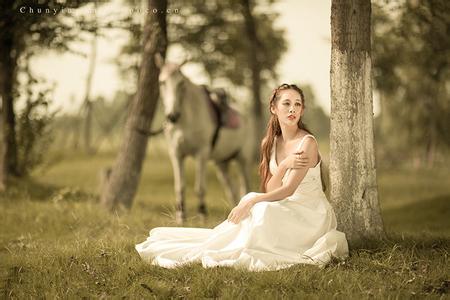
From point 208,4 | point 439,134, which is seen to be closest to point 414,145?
point 439,134

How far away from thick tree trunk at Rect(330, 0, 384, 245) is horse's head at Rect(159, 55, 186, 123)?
3.63 metres

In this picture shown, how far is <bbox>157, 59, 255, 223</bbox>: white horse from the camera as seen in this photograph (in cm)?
925

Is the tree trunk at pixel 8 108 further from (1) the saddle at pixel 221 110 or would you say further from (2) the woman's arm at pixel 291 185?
(2) the woman's arm at pixel 291 185

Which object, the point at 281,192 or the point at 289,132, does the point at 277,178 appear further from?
the point at 289,132

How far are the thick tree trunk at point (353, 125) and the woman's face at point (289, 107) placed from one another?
2.47 feet

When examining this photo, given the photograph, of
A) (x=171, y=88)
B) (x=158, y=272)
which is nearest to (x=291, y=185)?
(x=158, y=272)

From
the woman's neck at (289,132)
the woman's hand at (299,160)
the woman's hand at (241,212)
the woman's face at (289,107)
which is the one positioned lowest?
the woman's hand at (241,212)

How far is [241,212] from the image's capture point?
17.7ft

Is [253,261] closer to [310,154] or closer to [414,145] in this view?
[310,154]

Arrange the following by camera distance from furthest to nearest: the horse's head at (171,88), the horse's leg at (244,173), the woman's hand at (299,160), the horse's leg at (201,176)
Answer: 1. the horse's leg at (244,173)
2. the horse's leg at (201,176)
3. the horse's head at (171,88)
4. the woman's hand at (299,160)

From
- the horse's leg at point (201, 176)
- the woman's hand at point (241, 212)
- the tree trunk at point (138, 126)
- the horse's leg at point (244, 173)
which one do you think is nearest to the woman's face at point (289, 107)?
A: the woman's hand at point (241, 212)

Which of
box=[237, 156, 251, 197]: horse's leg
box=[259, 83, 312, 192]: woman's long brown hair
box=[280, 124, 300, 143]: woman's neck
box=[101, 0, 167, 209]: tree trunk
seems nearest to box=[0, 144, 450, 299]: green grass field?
box=[259, 83, 312, 192]: woman's long brown hair

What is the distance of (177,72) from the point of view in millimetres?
9305

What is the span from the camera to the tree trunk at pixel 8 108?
11.9 metres
